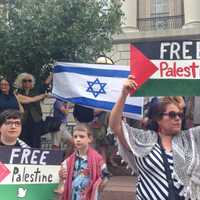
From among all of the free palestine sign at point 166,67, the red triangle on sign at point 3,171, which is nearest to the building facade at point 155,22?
the free palestine sign at point 166,67

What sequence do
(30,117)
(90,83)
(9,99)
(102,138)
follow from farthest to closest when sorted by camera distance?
1. (102,138)
2. (30,117)
3. (9,99)
4. (90,83)

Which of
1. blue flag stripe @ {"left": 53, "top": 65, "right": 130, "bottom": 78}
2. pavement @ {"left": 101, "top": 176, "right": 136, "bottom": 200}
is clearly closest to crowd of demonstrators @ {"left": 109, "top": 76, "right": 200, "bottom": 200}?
blue flag stripe @ {"left": 53, "top": 65, "right": 130, "bottom": 78}

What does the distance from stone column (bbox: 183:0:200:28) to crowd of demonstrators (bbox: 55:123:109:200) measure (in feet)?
59.3

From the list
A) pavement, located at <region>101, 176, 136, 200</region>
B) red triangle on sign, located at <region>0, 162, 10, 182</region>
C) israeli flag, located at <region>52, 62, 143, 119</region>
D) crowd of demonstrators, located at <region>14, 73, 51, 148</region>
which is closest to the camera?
red triangle on sign, located at <region>0, 162, 10, 182</region>

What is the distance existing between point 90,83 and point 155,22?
669 inches

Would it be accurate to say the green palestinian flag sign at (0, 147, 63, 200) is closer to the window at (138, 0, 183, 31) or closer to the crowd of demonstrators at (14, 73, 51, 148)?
the crowd of demonstrators at (14, 73, 51, 148)

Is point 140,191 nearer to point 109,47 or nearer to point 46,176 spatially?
point 46,176

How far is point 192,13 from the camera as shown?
21.8 m

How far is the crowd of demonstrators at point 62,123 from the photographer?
7565 mm

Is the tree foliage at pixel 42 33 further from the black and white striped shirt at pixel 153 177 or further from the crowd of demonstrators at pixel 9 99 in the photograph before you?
the black and white striped shirt at pixel 153 177

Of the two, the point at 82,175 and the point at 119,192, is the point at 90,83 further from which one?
the point at 82,175

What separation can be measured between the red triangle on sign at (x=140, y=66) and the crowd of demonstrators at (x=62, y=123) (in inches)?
154

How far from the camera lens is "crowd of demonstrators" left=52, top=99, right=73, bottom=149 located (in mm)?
7565

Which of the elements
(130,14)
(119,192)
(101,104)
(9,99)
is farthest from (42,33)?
(130,14)
